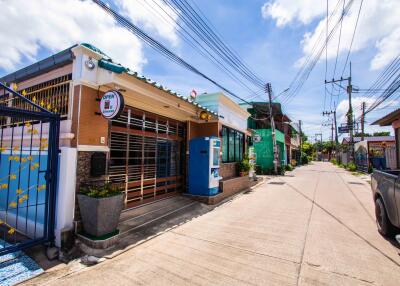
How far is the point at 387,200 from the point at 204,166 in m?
5.20

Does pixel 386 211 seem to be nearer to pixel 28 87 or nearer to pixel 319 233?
pixel 319 233

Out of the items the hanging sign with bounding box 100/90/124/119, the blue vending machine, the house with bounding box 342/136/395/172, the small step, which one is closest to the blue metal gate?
the hanging sign with bounding box 100/90/124/119

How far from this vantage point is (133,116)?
6.54 m

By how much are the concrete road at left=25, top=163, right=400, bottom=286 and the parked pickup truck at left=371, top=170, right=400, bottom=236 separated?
34 centimetres

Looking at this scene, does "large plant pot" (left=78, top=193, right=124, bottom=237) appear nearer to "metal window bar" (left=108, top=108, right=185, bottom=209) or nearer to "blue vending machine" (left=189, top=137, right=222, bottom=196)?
"metal window bar" (left=108, top=108, right=185, bottom=209)

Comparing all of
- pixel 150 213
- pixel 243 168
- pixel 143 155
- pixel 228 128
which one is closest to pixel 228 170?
pixel 243 168

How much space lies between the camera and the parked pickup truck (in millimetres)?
4145

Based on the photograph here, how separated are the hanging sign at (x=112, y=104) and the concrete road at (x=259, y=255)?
9.11 ft

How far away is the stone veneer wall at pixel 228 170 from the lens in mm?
10304

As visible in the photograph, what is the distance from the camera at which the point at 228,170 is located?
36.2 ft

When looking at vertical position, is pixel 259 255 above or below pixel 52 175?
Result: below

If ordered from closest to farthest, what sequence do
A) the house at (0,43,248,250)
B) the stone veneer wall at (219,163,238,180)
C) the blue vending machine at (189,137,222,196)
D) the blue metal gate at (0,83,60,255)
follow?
the blue metal gate at (0,83,60,255), the house at (0,43,248,250), the blue vending machine at (189,137,222,196), the stone veneer wall at (219,163,238,180)

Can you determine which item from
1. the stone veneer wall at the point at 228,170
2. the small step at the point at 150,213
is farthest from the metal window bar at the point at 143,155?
the stone veneer wall at the point at 228,170

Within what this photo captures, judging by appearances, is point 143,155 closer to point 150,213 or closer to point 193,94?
point 150,213
